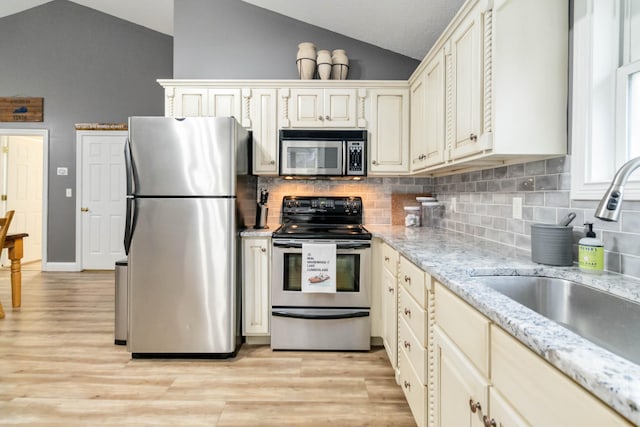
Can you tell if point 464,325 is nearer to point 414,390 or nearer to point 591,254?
point 591,254

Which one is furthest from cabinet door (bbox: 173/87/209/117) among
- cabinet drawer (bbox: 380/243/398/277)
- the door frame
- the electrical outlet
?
the door frame

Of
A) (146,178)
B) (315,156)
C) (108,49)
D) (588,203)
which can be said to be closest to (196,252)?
(146,178)

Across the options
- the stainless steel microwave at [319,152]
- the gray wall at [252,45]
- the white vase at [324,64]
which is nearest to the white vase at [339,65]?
the white vase at [324,64]

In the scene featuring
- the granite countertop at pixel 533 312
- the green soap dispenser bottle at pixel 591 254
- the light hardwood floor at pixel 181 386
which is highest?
the green soap dispenser bottle at pixel 591 254

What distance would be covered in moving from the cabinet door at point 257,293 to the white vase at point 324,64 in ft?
5.12

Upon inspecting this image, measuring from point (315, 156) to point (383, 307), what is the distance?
1328 mm

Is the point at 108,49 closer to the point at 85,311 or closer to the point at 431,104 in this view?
the point at 85,311

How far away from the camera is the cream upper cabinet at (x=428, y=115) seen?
2.16 metres

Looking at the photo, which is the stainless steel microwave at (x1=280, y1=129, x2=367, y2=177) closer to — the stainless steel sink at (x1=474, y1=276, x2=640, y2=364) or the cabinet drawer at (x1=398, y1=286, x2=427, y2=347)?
the cabinet drawer at (x1=398, y1=286, x2=427, y2=347)

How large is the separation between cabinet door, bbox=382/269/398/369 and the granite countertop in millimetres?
337

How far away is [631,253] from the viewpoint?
1199 mm

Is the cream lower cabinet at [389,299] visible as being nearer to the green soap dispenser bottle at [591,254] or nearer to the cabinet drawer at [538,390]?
the green soap dispenser bottle at [591,254]

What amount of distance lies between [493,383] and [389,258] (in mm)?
1425

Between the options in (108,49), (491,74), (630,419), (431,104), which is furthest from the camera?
(108,49)
